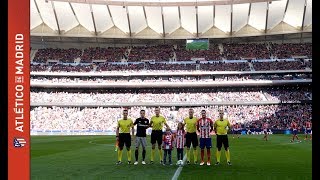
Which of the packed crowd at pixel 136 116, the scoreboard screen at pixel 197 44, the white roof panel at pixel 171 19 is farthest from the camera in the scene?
the scoreboard screen at pixel 197 44

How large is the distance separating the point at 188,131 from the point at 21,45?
1253 centimetres

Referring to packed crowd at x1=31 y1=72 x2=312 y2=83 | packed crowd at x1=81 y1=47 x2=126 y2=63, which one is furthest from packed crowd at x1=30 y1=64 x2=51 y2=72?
packed crowd at x1=81 y1=47 x2=126 y2=63

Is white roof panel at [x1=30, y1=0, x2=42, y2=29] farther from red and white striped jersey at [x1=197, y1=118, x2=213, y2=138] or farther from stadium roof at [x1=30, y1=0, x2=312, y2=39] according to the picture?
red and white striped jersey at [x1=197, y1=118, x2=213, y2=138]

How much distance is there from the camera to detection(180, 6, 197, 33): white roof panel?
204 ft

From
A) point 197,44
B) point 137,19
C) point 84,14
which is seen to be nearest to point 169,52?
point 197,44

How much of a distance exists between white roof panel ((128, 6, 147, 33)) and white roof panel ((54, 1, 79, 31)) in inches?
374

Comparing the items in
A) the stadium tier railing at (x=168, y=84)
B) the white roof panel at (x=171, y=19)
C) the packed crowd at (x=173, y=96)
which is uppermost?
the white roof panel at (x=171, y=19)

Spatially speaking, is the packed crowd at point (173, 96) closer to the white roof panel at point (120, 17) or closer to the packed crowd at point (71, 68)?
the packed crowd at point (71, 68)

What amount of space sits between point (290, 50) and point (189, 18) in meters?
17.6

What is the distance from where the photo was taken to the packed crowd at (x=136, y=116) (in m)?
52.4

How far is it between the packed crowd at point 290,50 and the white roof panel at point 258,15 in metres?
4.45

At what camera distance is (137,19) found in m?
64.6

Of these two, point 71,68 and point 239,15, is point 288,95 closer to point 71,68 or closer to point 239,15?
point 239,15

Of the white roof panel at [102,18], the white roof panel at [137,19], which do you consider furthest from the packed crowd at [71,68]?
the white roof panel at [137,19]
